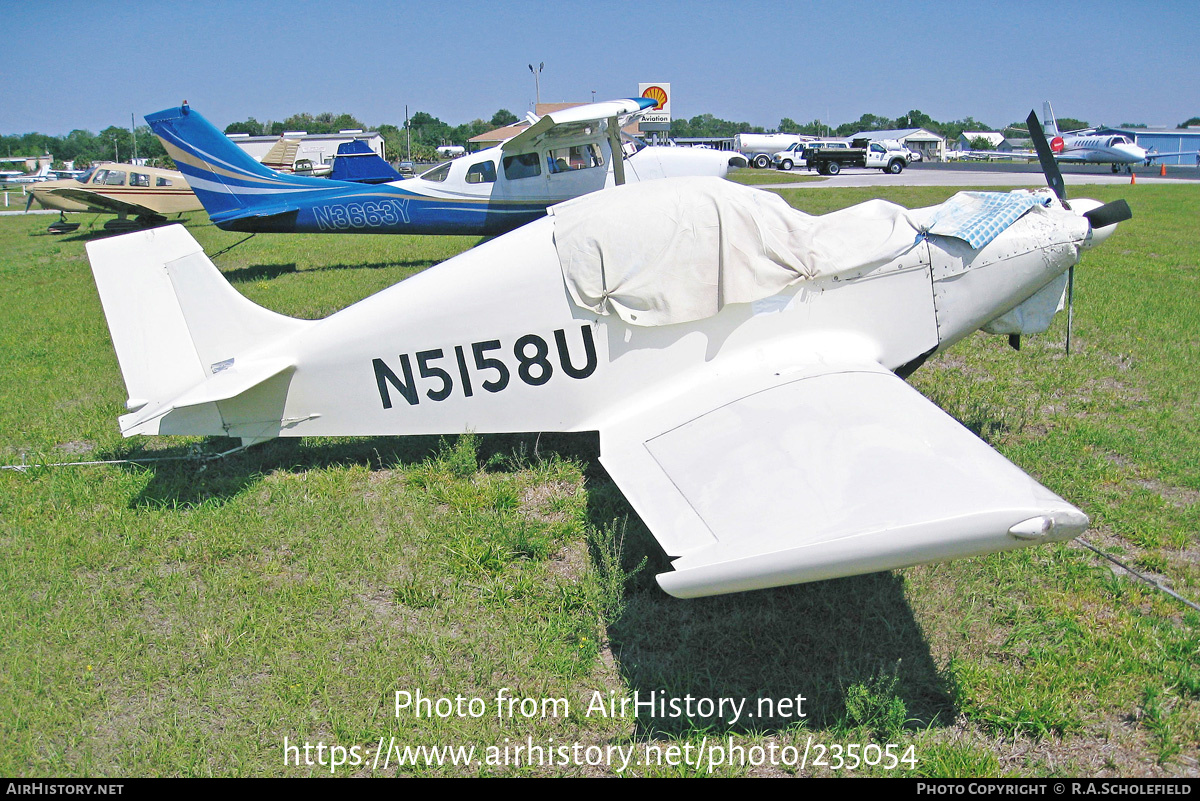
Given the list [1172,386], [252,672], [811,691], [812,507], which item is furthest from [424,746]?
[1172,386]

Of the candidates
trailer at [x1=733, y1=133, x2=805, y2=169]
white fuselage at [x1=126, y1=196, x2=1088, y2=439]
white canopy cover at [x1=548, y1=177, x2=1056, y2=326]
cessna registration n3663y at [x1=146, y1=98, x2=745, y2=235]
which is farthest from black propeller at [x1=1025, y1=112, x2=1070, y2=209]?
trailer at [x1=733, y1=133, x2=805, y2=169]

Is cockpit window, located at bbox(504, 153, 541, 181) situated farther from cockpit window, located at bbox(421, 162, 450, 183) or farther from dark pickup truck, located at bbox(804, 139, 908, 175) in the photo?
dark pickup truck, located at bbox(804, 139, 908, 175)

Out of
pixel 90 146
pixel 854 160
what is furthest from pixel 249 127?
pixel 854 160

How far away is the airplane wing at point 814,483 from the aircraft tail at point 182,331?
233cm

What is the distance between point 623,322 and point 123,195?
25035 millimetres

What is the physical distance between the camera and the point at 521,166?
13.3 m

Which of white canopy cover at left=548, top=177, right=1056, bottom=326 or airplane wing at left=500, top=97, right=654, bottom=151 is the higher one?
airplane wing at left=500, top=97, right=654, bottom=151

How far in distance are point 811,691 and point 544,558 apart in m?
1.66

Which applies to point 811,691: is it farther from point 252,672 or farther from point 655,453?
point 252,672

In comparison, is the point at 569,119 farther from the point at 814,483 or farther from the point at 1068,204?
the point at 814,483

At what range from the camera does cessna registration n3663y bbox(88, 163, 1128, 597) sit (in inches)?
175

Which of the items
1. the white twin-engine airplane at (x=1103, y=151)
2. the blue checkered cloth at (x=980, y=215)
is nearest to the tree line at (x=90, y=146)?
the white twin-engine airplane at (x=1103, y=151)

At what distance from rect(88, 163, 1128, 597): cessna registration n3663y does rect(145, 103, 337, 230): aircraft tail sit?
9.58 metres

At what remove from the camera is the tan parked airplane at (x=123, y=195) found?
76.3ft
